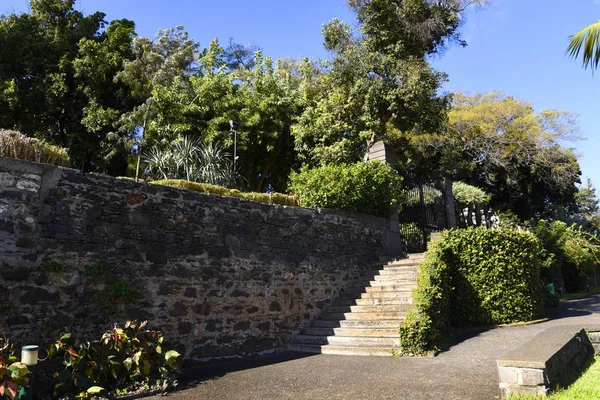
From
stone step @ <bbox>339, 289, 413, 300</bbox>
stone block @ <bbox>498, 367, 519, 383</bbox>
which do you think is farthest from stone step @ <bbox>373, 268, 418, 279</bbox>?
stone block @ <bbox>498, 367, 519, 383</bbox>

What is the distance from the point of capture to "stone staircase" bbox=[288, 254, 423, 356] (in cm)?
662

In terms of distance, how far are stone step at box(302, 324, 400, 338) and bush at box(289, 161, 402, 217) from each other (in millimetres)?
2618

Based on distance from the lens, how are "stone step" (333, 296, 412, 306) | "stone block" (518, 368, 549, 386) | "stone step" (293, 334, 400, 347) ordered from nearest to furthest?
"stone block" (518, 368, 549, 386)
"stone step" (293, 334, 400, 347)
"stone step" (333, 296, 412, 306)

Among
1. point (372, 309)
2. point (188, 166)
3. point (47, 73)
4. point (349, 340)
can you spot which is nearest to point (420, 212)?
point (372, 309)

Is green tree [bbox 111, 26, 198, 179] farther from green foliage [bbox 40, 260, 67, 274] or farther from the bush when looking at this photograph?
green foliage [bbox 40, 260, 67, 274]

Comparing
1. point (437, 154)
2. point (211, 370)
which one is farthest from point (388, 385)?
point (437, 154)

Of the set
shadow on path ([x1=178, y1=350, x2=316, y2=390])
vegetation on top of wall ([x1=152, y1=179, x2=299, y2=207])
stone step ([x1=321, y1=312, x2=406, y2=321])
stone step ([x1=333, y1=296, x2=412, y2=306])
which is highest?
vegetation on top of wall ([x1=152, y1=179, x2=299, y2=207])

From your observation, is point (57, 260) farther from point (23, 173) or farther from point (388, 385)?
point (388, 385)

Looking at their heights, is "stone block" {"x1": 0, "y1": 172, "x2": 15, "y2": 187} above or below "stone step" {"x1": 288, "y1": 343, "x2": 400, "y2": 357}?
above

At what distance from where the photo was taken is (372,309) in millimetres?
7555

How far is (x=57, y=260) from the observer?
4945 millimetres

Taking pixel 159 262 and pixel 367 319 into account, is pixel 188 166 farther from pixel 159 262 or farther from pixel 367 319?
pixel 367 319

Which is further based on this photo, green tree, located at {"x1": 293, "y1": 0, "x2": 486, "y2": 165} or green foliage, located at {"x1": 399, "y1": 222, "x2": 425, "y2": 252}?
green tree, located at {"x1": 293, "y1": 0, "x2": 486, "y2": 165}

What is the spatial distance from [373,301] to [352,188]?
103 inches
